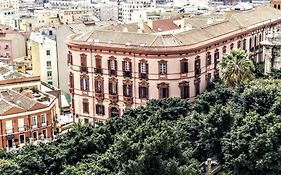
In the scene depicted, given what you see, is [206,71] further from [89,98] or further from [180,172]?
[180,172]

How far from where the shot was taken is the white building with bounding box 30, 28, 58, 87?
339 feet

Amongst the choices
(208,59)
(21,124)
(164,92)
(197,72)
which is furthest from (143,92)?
(21,124)

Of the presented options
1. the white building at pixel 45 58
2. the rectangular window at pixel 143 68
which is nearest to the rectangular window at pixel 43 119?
the rectangular window at pixel 143 68

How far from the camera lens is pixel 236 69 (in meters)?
76.9

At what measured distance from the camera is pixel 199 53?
81.4 m

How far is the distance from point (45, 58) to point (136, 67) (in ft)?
95.3

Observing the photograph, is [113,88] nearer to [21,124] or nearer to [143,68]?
[143,68]

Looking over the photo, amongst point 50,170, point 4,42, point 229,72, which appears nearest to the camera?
point 50,170

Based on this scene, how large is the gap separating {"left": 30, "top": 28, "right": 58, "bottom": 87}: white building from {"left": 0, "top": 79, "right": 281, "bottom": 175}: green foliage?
→ 4884cm

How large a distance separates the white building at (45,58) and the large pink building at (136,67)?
15.6 m

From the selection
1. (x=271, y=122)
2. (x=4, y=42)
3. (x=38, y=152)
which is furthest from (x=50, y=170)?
(x=4, y=42)

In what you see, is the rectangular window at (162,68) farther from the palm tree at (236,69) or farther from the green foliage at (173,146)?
the green foliage at (173,146)

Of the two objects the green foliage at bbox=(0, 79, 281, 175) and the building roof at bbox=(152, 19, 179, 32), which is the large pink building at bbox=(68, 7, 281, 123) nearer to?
the building roof at bbox=(152, 19, 179, 32)

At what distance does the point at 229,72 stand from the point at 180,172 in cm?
3811
